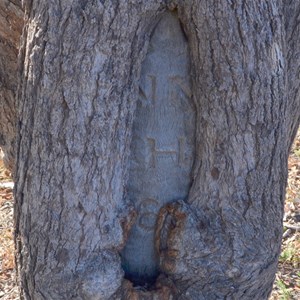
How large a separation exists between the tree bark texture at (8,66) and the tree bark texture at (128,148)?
336 millimetres

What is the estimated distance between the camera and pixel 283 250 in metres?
4.76

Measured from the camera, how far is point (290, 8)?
8.96 feet

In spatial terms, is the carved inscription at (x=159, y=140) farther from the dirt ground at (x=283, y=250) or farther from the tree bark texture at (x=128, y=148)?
the dirt ground at (x=283, y=250)

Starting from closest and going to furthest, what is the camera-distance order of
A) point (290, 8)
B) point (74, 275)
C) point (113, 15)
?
point (113, 15) < point (74, 275) < point (290, 8)

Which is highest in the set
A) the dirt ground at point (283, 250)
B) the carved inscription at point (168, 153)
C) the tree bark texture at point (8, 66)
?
the tree bark texture at point (8, 66)

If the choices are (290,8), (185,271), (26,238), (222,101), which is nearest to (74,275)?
(26,238)

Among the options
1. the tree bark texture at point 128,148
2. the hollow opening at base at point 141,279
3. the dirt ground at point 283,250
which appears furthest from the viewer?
the dirt ground at point 283,250

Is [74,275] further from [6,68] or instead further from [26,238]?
[6,68]

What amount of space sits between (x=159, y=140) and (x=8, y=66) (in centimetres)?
84

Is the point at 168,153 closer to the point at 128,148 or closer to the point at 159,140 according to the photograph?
the point at 159,140

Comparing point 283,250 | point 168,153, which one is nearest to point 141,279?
point 168,153

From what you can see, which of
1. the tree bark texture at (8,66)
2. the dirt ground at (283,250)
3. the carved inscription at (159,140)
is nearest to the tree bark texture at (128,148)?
the carved inscription at (159,140)

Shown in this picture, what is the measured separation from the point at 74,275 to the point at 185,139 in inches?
24.6

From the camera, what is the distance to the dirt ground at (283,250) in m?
4.42
